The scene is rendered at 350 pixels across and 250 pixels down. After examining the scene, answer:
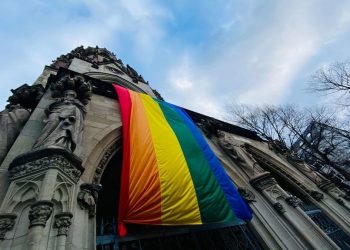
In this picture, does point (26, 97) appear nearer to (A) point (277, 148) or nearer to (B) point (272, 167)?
(B) point (272, 167)

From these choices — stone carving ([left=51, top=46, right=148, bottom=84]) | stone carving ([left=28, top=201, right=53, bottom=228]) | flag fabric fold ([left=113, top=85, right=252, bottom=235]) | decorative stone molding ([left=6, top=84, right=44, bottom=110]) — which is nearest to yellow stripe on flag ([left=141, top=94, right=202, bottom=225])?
flag fabric fold ([left=113, top=85, right=252, bottom=235])

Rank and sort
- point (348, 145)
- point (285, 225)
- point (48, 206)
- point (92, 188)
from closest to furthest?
point (48, 206) → point (92, 188) → point (285, 225) → point (348, 145)

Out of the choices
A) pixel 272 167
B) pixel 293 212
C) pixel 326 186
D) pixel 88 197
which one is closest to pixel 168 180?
pixel 88 197

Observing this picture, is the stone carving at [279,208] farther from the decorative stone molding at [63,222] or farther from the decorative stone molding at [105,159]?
the decorative stone molding at [63,222]

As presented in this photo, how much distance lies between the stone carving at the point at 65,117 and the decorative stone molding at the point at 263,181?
13.2 feet

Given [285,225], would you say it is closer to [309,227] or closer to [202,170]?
[309,227]

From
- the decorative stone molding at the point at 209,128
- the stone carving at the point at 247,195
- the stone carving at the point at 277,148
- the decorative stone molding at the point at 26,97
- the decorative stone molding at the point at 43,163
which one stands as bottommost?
the stone carving at the point at 247,195

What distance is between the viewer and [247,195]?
5332mm

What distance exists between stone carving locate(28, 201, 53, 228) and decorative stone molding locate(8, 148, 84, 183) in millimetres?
577

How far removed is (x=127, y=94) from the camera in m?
6.48

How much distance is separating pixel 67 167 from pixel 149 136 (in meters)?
1.88

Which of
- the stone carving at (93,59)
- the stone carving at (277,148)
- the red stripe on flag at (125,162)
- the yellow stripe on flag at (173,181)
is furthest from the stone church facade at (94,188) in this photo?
the stone carving at (93,59)

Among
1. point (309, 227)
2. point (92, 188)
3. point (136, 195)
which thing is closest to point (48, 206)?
point (92, 188)

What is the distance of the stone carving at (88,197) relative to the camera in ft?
9.95
